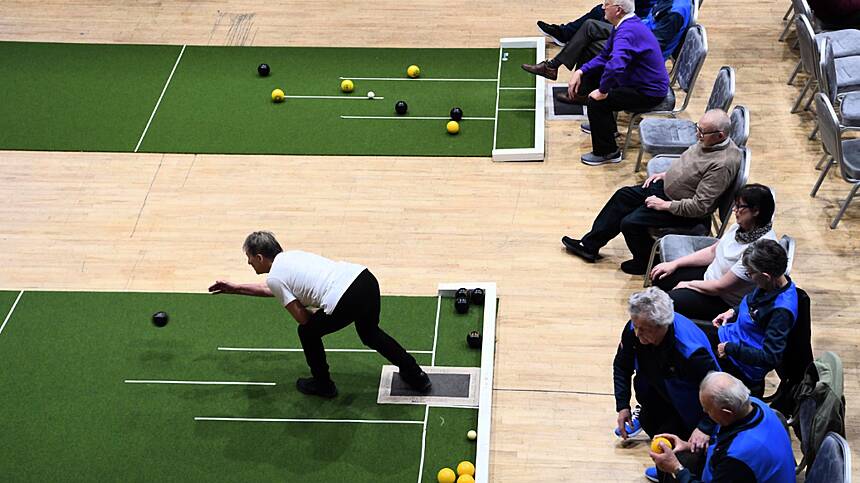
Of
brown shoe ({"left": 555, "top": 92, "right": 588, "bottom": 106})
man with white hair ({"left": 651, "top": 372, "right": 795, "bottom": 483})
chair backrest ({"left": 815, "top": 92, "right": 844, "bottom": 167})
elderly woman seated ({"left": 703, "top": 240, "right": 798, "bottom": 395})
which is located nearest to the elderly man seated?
chair backrest ({"left": 815, "top": 92, "right": 844, "bottom": 167})

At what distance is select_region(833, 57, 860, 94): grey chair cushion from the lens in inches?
303

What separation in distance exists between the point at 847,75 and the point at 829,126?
1305 mm

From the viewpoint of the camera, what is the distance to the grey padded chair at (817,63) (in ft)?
24.8

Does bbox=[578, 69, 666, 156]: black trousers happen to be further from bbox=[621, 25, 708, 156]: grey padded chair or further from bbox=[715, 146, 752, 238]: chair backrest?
bbox=[715, 146, 752, 238]: chair backrest

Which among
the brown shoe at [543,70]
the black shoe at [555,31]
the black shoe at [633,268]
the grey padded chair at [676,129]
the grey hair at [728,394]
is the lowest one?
the black shoe at [633,268]

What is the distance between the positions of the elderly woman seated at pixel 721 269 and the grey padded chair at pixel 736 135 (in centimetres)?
96

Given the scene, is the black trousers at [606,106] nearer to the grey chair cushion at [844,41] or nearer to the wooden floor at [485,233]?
the wooden floor at [485,233]

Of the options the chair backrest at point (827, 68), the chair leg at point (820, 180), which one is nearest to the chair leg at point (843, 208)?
the chair leg at point (820, 180)

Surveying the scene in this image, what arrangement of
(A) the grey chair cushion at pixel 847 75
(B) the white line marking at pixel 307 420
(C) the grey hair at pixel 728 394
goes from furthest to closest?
(A) the grey chair cushion at pixel 847 75 → (B) the white line marking at pixel 307 420 → (C) the grey hair at pixel 728 394

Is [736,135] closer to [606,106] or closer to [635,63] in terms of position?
[635,63]

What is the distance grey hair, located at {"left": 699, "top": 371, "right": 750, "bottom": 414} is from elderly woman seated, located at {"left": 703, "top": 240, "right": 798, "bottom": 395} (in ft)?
2.92

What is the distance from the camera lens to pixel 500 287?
21.8 feet

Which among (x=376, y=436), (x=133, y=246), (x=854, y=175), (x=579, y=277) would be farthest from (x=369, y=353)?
(x=854, y=175)

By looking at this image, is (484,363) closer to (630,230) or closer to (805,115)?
(630,230)
